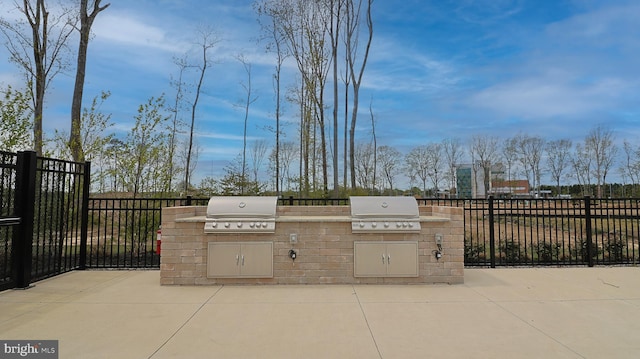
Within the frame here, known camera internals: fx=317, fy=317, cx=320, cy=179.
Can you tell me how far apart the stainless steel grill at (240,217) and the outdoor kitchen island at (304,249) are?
14mm

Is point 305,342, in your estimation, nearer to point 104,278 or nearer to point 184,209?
point 184,209

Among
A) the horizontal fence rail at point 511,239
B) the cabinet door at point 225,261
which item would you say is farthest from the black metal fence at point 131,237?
the cabinet door at point 225,261

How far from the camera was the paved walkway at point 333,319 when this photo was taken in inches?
96.9

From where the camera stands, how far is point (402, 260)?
14.8 feet

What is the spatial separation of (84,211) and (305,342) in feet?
16.5

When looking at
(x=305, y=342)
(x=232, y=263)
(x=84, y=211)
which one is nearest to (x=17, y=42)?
(x=84, y=211)

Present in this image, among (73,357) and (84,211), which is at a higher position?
(84,211)

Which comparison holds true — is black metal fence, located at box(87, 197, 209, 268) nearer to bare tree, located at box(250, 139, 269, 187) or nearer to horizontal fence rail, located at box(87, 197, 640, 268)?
horizontal fence rail, located at box(87, 197, 640, 268)

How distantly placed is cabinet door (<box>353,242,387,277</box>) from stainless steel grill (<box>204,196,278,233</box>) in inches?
49.8

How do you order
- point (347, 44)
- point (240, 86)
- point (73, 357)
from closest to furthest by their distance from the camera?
point (73, 357)
point (347, 44)
point (240, 86)

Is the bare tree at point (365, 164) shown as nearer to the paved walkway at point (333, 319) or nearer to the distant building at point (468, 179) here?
the distant building at point (468, 179)

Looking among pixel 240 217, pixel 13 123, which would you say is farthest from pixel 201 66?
pixel 240 217

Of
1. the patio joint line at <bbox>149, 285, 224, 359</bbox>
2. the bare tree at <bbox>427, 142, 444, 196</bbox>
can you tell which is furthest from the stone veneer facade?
the bare tree at <bbox>427, 142, 444, 196</bbox>

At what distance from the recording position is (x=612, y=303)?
3658 millimetres
